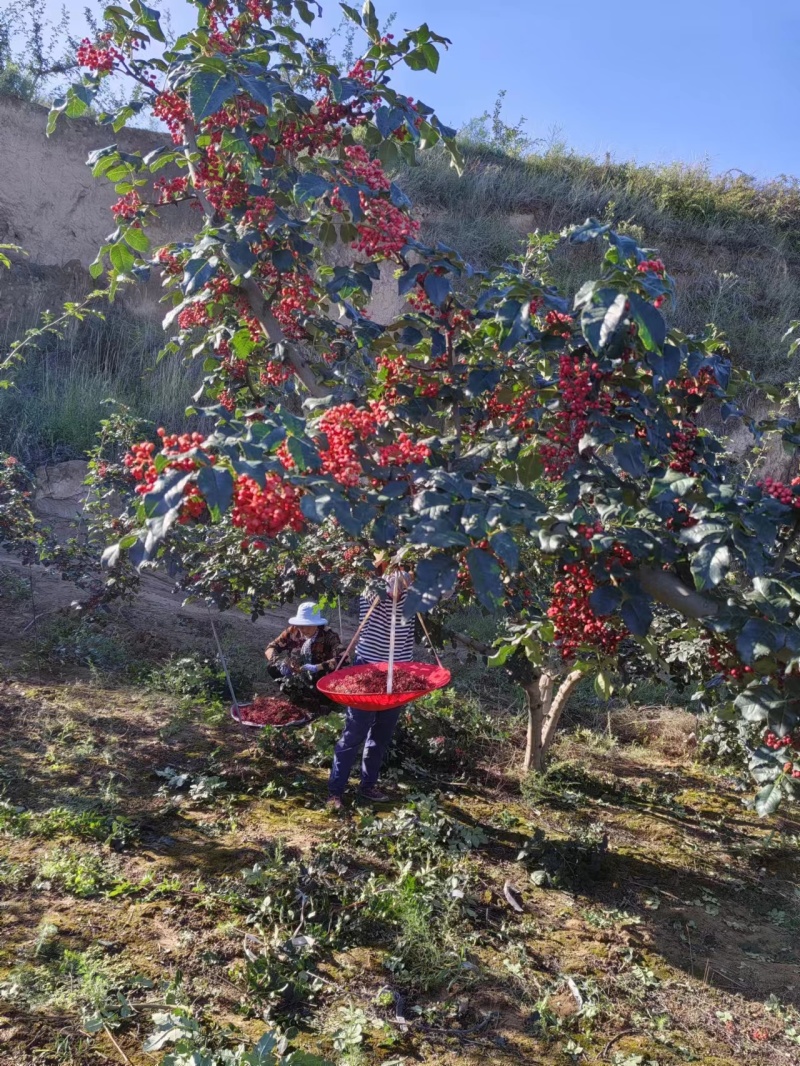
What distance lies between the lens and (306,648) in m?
4.88

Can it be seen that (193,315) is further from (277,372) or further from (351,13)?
(351,13)

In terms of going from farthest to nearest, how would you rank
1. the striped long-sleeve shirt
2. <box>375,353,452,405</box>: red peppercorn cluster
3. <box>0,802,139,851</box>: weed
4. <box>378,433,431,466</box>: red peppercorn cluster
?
Answer: 1. the striped long-sleeve shirt
2. <box>0,802,139,851</box>: weed
3. <box>375,353,452,405</box>: red peppercorn cluster
4. <box>378,433,431,466</box>: red peppercorn cluster

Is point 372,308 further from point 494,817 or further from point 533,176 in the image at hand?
point 494,817

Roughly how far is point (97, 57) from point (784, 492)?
260 cm

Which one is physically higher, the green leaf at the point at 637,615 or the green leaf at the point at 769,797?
the green leaf at the point at 637,615

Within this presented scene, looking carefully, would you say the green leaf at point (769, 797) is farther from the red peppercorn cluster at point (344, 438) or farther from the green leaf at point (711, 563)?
the red peppercorn cluster at point (344, 438)

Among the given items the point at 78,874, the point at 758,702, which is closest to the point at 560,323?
the point at 758,702

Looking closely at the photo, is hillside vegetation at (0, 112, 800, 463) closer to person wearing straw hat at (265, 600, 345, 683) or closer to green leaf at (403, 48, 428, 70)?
person wearing straw hat at (265, 600, 345, 683)

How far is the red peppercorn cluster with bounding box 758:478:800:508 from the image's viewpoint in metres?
2.05

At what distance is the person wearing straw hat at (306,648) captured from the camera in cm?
480

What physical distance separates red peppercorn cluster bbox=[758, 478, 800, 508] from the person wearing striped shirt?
5.75 ft

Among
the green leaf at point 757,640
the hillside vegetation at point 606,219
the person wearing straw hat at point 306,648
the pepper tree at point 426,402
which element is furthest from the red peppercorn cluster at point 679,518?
the hillside vegetation at point 606,219

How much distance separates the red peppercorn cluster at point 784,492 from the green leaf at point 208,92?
1.63 meters

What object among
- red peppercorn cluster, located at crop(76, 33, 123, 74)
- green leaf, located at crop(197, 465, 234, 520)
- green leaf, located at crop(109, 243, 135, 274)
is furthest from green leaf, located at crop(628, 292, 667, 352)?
red peppercorn cluster, located at crop(76, 33, 123, 74)
